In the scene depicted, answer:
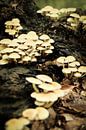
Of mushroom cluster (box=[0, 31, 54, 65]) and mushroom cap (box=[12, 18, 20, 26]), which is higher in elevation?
mushroom cap (box=[12, 18, 20, 26])

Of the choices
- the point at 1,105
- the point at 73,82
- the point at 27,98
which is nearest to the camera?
the point at 1,105

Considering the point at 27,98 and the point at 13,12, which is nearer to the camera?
the point at 27,98

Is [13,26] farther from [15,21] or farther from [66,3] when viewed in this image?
[66,3]

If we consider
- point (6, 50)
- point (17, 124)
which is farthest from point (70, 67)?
point (17, 124)

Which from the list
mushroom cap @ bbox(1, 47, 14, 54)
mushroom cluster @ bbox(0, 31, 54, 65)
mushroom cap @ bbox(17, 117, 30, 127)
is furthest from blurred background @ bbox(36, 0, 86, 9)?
mushroom cap @ bbox(17, 117, 30, 127)

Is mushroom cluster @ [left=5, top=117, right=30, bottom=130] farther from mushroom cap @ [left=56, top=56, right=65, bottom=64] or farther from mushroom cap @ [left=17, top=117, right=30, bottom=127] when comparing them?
mushroom cap @ [left=56, top=56, right=65, bottom=64]

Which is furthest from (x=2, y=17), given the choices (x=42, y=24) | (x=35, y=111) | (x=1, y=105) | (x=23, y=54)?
(x=35, y=111)

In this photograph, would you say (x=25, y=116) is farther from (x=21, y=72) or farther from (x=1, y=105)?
(x=21, y=72)

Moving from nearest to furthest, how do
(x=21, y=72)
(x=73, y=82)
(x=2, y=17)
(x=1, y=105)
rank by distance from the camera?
(x=1, y=105) < (x=21, y=72) < (x=73, y=82) < (x=2, y=17)
